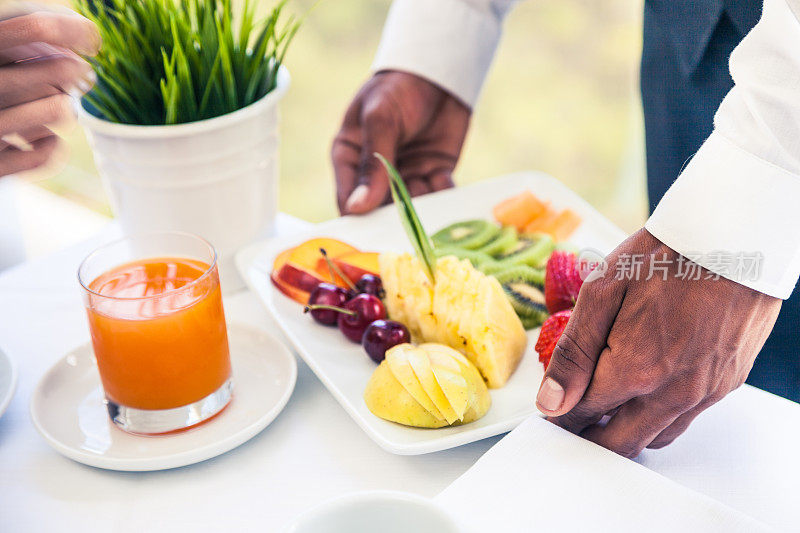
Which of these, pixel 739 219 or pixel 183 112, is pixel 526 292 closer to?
pixel 739 219

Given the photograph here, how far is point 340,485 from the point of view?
0.80 meters

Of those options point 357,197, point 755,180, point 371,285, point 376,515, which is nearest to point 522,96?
point 357,197

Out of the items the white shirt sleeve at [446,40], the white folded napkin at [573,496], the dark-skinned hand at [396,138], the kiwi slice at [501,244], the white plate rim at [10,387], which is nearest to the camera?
the white folded napkin at [573,496]

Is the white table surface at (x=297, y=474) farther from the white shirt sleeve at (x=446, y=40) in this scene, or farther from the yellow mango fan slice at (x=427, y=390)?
the white shirt sleeve at (x=446, y=40)

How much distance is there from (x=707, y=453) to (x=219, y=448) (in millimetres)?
531

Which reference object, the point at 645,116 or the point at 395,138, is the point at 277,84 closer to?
the point at 395,138

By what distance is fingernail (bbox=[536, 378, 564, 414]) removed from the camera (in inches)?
29.8

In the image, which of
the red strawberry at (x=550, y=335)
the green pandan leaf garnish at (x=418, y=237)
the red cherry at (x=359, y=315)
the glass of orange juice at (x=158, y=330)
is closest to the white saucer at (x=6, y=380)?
the glass of orange juice at (x=158, y=330)

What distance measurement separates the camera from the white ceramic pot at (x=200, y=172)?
3.48 ft

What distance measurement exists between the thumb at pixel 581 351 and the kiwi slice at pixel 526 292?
27cm

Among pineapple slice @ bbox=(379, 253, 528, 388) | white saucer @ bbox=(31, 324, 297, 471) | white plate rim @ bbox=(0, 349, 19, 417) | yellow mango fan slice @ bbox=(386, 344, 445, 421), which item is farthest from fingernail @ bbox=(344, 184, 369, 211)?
white plate rim @ bbox=(0, 349, 19, 417)

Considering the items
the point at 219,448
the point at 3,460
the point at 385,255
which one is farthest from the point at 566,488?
the point at 3,460

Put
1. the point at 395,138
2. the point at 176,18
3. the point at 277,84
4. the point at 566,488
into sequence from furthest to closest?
the point at 395,138, the point at 277,84, the point at 176,18, the point at 566,488

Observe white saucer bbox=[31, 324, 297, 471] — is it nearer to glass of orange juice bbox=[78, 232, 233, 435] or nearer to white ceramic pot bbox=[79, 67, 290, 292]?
glass of orange juice bbox=[78, 232, 233, 435]
